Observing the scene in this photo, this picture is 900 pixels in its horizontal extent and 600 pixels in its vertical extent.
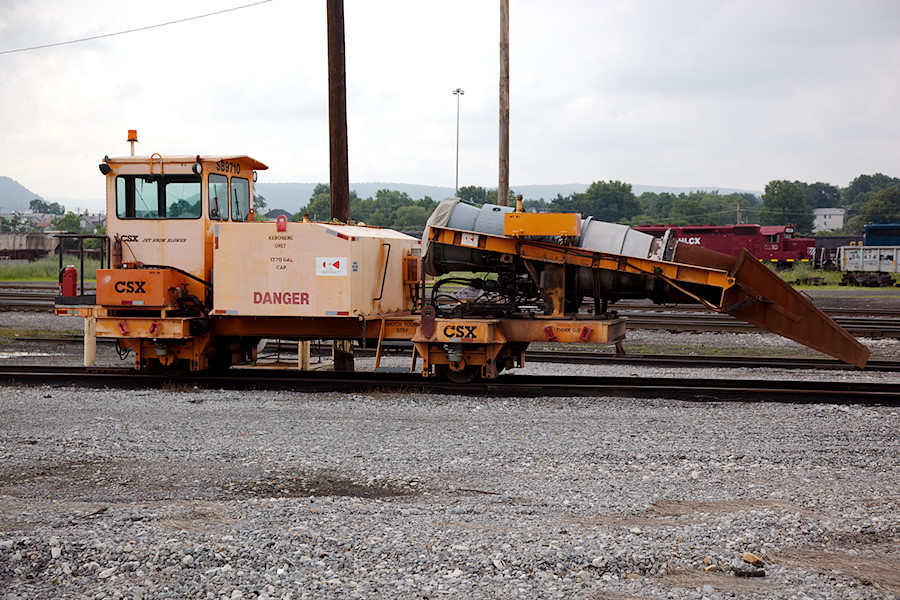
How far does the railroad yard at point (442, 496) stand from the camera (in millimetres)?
4477

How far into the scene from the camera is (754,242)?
48.2m

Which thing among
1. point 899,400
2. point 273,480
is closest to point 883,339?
point 899,400

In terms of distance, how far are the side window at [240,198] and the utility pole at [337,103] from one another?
141 centimetres

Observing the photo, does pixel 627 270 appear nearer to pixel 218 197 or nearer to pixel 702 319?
pixel 218 197

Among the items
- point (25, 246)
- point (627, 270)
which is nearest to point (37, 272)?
point (25, 246)

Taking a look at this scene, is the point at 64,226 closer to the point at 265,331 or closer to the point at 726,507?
the point at 265,331

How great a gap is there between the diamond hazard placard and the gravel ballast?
1.95m

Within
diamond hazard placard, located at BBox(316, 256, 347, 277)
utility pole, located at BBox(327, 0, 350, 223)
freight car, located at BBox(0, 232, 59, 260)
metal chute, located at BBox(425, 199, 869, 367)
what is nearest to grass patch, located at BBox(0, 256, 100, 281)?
freight car, located at BBox(0, 232, 59, 260)

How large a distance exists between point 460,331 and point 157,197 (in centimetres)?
507

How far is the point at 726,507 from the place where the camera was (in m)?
5.87

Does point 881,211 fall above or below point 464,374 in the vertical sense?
above

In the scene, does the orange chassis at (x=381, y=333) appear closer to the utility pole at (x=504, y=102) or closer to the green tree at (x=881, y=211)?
the utility pole at (x=504, y=102)

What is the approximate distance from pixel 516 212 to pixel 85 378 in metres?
6.98

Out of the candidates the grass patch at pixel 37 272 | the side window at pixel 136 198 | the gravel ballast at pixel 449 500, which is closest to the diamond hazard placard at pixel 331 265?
the gravel ballast at pixel 449 500
